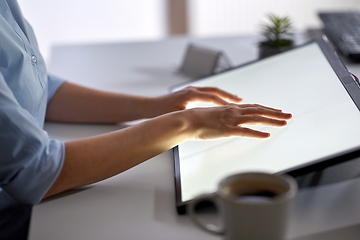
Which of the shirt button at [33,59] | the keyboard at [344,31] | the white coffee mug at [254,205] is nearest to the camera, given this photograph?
the white coffee mug at [254,205]

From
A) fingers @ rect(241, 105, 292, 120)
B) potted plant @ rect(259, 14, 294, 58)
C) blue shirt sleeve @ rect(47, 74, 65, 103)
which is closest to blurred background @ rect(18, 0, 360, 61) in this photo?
potted plant @ rect(259, 14, 294, 58)

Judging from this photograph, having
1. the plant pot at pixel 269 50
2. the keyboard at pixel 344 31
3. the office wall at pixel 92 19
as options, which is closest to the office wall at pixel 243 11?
the office wall at pixel 92 19

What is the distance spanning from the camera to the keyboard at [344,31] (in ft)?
3.97

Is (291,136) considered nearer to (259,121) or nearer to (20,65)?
(259,121)

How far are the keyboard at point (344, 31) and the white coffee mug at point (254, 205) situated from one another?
35.3 inches

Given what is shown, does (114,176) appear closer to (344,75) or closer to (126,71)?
(344,75)

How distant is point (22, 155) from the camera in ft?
1.88

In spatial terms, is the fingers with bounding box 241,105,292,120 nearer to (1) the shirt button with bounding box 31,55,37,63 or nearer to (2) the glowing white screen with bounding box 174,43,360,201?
(2) the glowing white screen with bounding box 174,43,360,201

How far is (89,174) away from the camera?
0.64 m

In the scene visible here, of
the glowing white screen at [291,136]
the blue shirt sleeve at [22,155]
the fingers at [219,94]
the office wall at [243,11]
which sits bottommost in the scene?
the office wall at [243,11]

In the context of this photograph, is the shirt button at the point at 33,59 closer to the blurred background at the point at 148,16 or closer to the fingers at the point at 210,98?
the fingers at the point at 210,98

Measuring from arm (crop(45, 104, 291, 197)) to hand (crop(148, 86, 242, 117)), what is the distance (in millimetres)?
155


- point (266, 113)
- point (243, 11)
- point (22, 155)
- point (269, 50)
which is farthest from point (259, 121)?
point (243, 11)

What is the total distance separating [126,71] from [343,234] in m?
0.93
